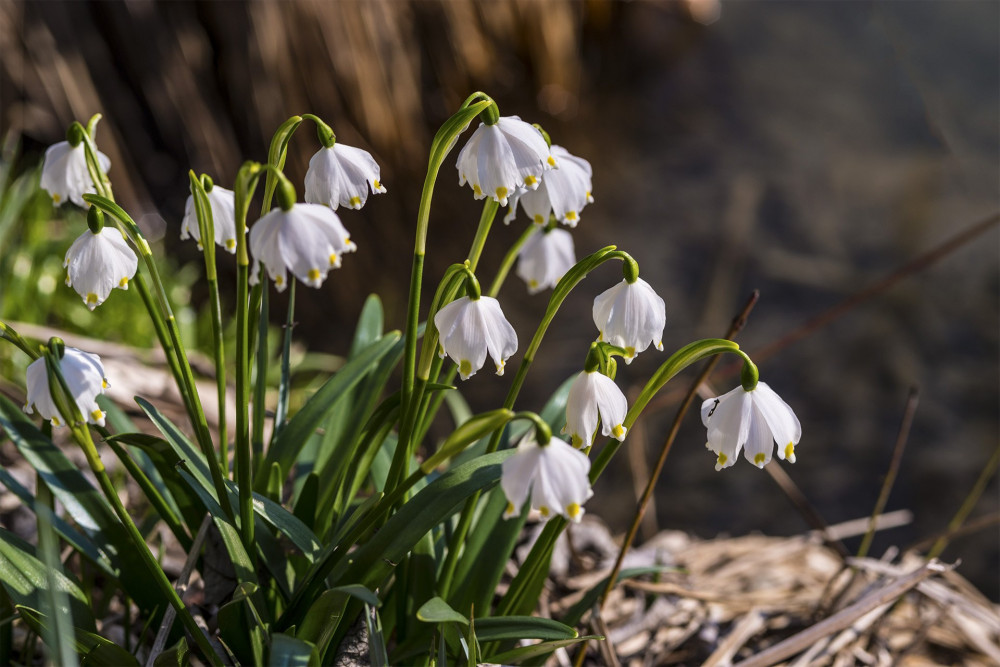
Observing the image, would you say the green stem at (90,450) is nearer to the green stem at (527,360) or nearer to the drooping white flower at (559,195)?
the green stem at (527,360)

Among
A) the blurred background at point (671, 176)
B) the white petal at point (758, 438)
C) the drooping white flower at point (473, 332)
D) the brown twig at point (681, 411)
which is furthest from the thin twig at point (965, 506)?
the drooping white flower at point (473, 332)

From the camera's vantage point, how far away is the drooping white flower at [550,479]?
27.9 inches

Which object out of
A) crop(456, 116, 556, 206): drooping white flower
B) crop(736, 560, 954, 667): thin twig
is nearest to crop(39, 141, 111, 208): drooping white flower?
crop(456, 116, 556, 206): drooping white flower

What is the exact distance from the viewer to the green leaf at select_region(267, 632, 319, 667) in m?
0.82

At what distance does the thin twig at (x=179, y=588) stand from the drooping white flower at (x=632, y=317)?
0.55 m

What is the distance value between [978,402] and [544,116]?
2365mm

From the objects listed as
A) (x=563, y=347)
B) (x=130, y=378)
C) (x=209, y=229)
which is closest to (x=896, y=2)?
(x=563, y=347)

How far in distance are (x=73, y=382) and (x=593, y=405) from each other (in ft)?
1.59

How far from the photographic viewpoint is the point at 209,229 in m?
0.88

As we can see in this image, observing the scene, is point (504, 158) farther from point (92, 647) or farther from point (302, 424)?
point (92, 647)

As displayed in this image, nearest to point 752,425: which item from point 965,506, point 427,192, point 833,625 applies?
point 427,192

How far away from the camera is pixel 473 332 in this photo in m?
0.79

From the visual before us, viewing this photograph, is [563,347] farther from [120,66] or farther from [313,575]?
[313,575]

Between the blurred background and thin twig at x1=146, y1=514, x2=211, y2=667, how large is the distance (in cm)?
122
